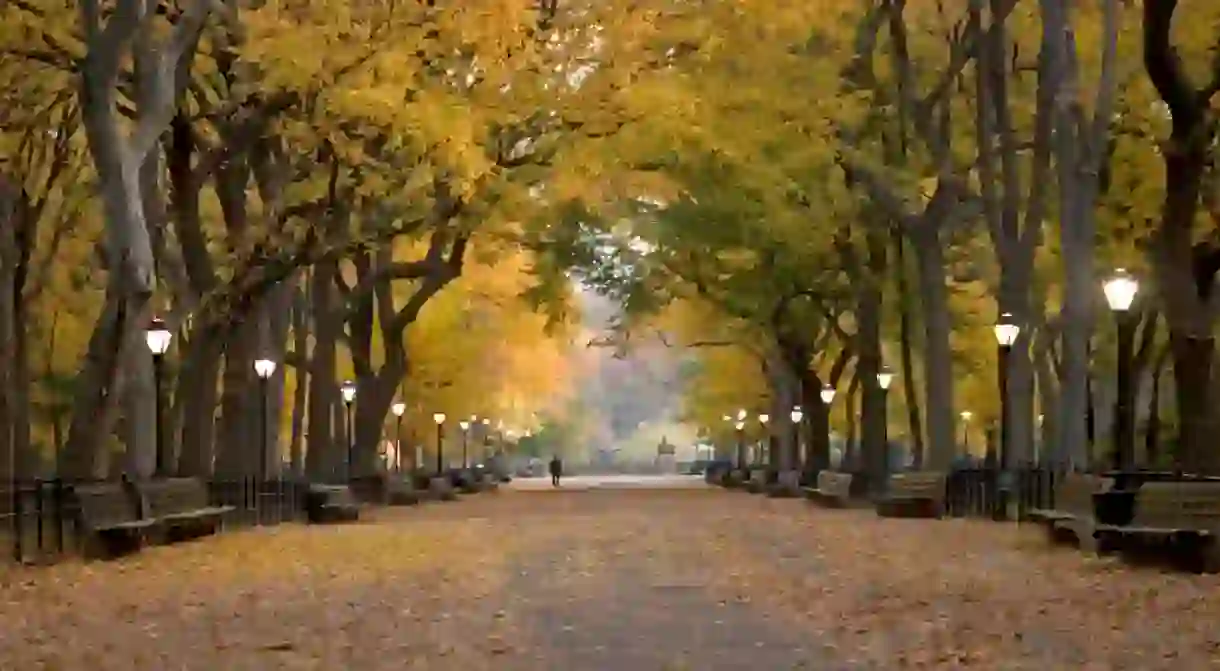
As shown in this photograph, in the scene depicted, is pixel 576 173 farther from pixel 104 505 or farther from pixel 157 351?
pixel 104 505

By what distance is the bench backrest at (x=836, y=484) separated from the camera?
39375mm

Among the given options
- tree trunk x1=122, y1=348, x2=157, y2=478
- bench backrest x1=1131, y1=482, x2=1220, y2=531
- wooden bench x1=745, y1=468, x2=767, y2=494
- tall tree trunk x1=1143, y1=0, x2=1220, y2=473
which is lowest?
wooden bench x1=745, y1=468, x2=767, y2=494

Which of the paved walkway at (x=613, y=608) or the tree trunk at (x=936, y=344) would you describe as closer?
the paved walkway at (x=613, y=608)

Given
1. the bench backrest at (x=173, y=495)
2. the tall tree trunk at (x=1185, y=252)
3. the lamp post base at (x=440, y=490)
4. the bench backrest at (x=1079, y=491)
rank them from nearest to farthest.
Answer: the tall tree trunk at (x=1185, y=252)
the bench backrest at (x=1079, y=491)
the bench backrest at (x=173, y=495)
the lamp post base at (x=440, y=490)

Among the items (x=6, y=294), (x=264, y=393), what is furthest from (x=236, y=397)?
(x=6, y=294)

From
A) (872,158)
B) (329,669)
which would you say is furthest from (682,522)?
(329,669)

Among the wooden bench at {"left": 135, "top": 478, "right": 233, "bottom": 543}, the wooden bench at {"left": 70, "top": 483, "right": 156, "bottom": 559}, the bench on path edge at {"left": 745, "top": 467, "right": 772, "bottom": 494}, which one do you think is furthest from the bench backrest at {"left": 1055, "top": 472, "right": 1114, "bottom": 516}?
the bench on path edge at {"left": 745, "top": 467, "right": 772, "bottom": 494}

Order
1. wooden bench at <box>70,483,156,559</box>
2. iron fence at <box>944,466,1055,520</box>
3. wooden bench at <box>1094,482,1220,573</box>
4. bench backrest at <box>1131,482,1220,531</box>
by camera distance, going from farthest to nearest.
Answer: iron fence at <box>944,466,1055,520</box> → wooden bench at <box>70,483,156,559</box> → bench backrest at <box>1131,482,1220,531</box> → wooden bench at <box>1094,482,1220,573</box>

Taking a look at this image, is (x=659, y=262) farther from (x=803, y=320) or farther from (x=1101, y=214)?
(x=1101, y=214)

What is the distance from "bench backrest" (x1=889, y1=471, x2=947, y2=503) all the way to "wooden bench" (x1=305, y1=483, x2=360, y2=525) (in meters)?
9.94

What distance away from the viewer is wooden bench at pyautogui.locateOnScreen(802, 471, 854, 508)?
3941cm

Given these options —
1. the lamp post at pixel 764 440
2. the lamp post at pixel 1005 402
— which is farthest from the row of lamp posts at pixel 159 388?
the lamp post at pixel 764 440

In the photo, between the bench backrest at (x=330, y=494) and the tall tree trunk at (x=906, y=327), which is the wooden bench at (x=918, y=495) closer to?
the tall tree trunk at (x=906, y=327)

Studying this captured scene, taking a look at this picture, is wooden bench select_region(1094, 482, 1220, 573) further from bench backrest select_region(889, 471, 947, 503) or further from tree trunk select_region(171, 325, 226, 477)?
tree trunk select_region(171, 325, 226, 477)
